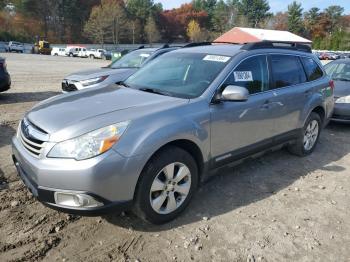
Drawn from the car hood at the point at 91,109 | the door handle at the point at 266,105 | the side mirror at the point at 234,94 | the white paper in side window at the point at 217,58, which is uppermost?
the white paper in side window at the point at 217,58

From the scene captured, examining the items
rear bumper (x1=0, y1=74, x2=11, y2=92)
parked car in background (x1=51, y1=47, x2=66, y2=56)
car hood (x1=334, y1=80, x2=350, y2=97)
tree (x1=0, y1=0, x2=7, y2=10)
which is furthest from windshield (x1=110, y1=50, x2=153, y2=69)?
tree (x1=0, y1=0, x2=7, y2=10)

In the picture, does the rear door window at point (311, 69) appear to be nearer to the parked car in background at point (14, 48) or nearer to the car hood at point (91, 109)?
the car hood at point (91, 109)

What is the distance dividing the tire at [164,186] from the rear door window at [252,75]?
107 cm

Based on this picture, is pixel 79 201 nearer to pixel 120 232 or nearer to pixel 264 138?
pixel 120 232

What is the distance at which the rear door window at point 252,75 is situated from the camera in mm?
4145

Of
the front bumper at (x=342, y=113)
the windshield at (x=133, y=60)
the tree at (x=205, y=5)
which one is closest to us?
the front bumper at (x=342, y=113)

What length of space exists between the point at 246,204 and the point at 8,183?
290cm

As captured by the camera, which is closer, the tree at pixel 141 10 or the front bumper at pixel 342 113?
the front bumper at pixel 342 113

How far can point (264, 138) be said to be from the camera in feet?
15.3

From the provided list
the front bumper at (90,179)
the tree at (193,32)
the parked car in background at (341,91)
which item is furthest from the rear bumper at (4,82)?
the tree at (193,32)

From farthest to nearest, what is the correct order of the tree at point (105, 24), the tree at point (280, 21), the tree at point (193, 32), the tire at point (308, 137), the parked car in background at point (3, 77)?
1. the tree at point (280, 21)
2. the tree at point (193, 32)
3. the tree at point (105, 24)
4. the parked car in background at point (3, 77)
5. the tire at point (308, 137)

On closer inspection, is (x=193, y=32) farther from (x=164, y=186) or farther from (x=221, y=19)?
(x=164, y=186)

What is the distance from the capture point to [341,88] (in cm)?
805

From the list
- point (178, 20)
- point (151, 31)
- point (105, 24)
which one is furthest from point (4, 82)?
point (178, 20)
